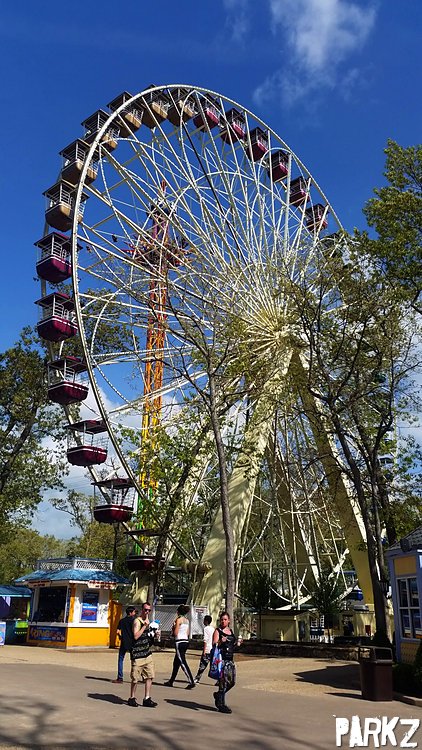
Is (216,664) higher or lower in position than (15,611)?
lower

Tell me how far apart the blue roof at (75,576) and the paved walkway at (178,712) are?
24.0ft

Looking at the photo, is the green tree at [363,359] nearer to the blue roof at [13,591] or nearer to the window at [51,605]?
the window at [51,605]

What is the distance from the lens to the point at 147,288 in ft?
85.0

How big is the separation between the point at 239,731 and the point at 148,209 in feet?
70.0

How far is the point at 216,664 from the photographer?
9938mm

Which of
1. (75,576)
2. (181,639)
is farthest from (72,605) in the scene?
(181,639)

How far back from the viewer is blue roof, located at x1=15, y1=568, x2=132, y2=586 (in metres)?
23.3

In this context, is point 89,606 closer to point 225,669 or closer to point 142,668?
point 142,668

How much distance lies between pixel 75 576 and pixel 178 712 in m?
14.5

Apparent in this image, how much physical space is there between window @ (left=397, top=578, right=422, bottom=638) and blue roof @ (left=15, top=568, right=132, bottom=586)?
1271 centimetres

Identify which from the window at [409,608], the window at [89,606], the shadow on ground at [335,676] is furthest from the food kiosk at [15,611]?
the window at [409,608]

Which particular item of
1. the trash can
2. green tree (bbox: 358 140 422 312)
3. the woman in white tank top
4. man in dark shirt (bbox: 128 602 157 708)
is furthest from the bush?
green tree (bbox: 358 140 422 312)

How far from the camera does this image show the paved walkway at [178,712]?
7.45 meters

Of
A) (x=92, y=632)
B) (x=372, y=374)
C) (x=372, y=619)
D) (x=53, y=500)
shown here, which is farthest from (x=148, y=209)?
(x=53, y=500)
